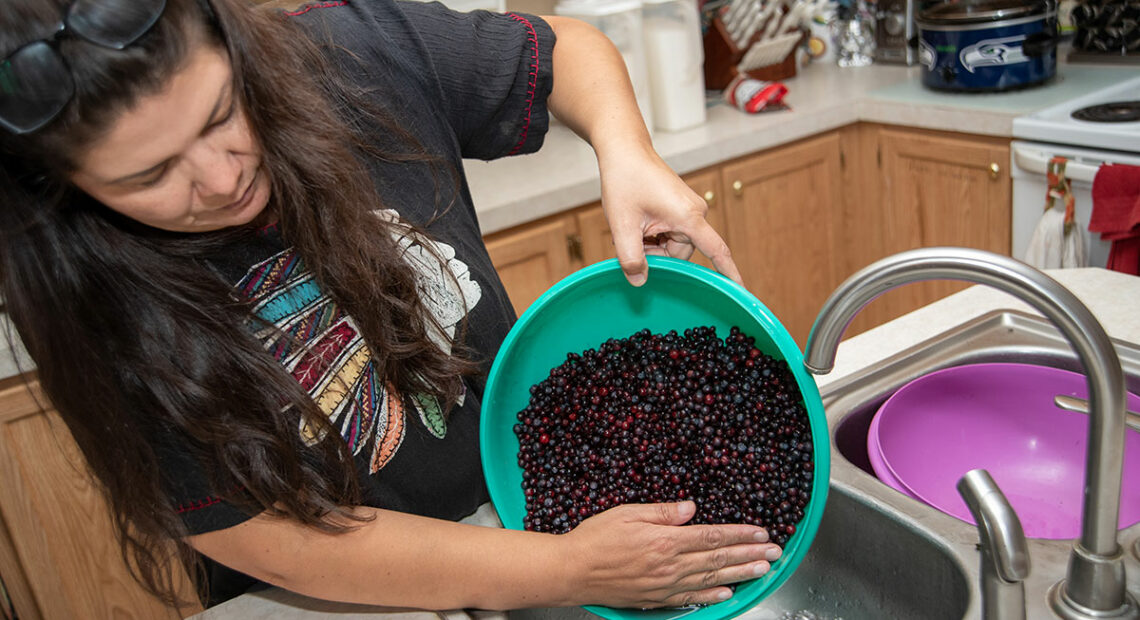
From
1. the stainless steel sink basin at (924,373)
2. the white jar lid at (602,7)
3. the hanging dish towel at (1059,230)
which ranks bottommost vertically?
the hanging dish towel at (1059,230)

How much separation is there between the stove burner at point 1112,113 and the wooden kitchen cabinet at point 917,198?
0.60 ft

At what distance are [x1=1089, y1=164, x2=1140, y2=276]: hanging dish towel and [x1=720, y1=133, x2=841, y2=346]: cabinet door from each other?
760 mm

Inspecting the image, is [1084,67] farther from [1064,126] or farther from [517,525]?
[517,525]

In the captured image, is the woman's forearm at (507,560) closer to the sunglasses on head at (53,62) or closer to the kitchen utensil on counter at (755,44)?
the sunglasses on head at (53,62)

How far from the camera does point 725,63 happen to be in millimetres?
2758

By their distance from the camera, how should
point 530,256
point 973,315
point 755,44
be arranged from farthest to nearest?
point 755,44, point 530,256, point 973,315

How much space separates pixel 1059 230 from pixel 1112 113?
0.93 ft

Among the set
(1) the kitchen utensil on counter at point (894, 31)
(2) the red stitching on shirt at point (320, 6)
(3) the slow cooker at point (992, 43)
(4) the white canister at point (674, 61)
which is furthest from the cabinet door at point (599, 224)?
(2) the red stitching on shirt at point (320, 6)

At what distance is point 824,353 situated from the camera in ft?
2.24

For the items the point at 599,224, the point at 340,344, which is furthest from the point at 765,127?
the point at 340,344

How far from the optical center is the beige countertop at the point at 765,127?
2096mm

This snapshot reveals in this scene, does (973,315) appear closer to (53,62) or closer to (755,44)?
(53,62)

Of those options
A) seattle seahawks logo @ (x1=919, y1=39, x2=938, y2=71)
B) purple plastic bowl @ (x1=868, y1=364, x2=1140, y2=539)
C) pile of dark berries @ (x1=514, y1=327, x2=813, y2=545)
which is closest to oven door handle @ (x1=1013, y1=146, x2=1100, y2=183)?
seattle seahawks logo @ (x1=919, y1=39, x2=938, y2=71)

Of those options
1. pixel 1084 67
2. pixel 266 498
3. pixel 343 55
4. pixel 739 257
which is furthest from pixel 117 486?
pixel 1084 67
